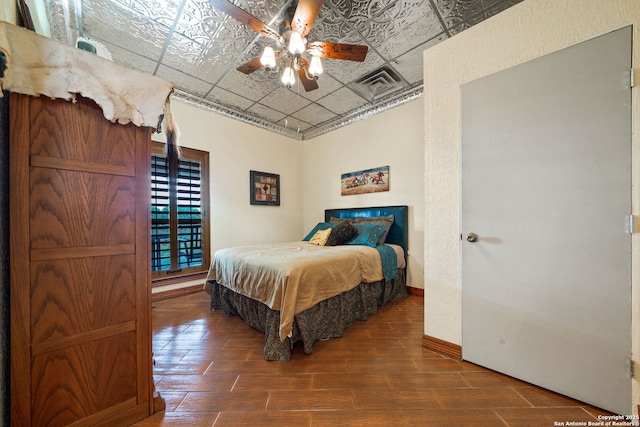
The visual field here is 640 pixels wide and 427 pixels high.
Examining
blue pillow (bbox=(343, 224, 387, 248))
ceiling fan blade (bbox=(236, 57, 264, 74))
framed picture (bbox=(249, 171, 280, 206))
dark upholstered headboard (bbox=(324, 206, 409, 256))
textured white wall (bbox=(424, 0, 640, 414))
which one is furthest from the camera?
framed picture (bbox=(249, 171, 280, 206))

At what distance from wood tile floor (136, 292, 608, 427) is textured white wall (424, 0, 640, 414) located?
34cm

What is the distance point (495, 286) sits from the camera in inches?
59.6

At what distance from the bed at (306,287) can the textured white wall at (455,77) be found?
708 millimetres

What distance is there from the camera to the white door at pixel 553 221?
3.84 ft

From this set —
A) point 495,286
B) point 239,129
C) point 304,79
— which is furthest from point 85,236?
point 239,129

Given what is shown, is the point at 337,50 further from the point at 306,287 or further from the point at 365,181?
the point at 365,181

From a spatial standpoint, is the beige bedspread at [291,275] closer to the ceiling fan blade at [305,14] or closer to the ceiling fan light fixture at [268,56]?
the ceiling fan light fixture at [268,56]

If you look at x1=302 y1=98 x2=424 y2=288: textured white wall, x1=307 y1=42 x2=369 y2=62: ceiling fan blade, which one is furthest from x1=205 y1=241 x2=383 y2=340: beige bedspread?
x1=307 y1=42 x2=369 y2=62: ceiling fan blade

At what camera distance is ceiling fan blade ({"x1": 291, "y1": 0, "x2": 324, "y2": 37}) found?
5.00 ft

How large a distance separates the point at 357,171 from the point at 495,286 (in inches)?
106

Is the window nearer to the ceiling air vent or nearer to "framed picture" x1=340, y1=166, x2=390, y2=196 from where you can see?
"framed picture" x1=340, y1=166, x2=390, y2=196

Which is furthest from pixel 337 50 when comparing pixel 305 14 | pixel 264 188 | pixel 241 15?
pixel 264 188

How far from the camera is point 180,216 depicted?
10.7 ft

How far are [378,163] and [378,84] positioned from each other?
1.10m
